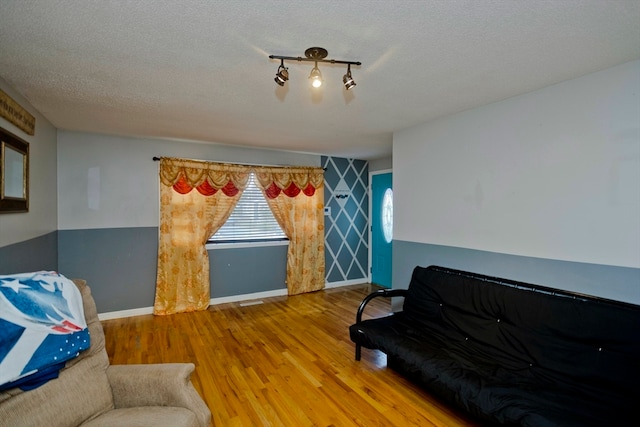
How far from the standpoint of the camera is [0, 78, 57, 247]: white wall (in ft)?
7.02

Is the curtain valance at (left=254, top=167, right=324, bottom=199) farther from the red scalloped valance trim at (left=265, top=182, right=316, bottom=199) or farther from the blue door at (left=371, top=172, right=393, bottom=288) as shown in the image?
the blue door at (left=371, top=172, right=393, bottom=288)

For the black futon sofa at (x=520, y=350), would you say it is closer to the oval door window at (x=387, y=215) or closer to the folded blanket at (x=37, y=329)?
the folded blanket at (x=37, y=329)

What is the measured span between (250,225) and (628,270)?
402 centimetres

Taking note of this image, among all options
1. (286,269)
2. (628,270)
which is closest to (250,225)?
(286,269)

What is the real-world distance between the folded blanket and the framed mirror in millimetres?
931

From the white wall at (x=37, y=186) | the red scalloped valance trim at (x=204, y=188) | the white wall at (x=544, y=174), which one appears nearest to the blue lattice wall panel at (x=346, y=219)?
the red scalloped valance trim at (x=204, y=188)

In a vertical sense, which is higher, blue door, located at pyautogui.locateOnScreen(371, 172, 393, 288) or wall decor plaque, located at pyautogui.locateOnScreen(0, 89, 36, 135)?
wall decor plaque, located at pyautogui.locateOnScreen(0, 89, 36, 135)

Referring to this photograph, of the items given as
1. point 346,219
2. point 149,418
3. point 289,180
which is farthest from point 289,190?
point 149,418

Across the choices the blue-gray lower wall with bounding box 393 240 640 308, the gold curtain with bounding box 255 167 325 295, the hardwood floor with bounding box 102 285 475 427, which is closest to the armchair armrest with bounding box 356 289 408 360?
the hardwood floor with bounding box 102 285 475 427

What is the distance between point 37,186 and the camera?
277cm

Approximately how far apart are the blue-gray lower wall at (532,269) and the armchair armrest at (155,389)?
2379 millimetres

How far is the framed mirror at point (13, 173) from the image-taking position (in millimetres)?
1992

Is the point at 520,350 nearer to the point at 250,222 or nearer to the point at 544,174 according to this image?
the point at 544,174

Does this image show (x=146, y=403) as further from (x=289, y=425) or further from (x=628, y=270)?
(x=628, y=270)
